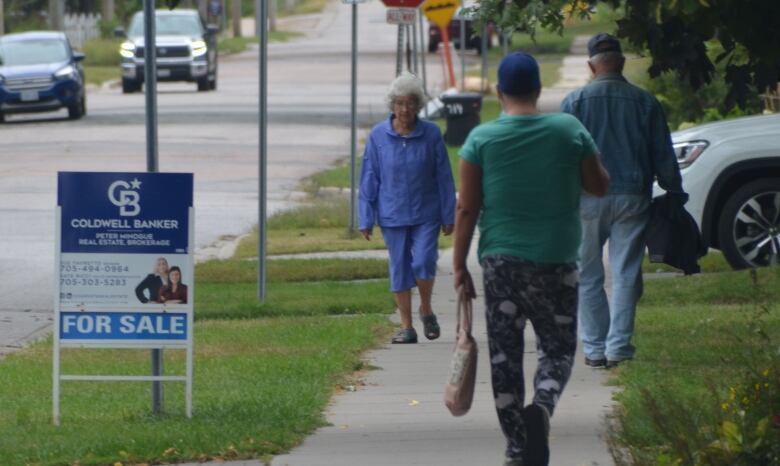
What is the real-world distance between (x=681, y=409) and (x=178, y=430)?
2.64 meters

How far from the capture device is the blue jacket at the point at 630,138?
937cm

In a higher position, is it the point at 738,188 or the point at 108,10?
the point at 738,188

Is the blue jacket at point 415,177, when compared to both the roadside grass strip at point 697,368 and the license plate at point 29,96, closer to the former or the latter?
the roadside grass strip at point 697,368

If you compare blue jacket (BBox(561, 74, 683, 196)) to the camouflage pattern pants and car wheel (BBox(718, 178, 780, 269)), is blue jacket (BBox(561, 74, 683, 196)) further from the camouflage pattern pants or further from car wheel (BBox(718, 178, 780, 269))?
car wheel (BBox(718, 178, 780, 269))

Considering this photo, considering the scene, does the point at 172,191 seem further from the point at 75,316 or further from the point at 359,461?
the point at 359,461

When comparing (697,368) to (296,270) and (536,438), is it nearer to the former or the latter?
(536,438)

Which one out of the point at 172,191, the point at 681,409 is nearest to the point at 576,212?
the point at 681,409

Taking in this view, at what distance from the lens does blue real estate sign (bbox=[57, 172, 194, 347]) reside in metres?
7.92

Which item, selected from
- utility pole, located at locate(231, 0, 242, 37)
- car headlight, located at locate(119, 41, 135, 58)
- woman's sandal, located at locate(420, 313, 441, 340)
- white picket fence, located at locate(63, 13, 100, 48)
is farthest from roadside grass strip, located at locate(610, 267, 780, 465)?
utility pole, located at locate(231, 0, 242, 37)

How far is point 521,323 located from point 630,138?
2875 mm

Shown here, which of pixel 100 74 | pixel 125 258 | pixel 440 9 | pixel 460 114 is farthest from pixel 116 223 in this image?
pixel 100 74

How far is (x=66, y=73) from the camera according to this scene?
3359cm

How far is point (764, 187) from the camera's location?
12.8m

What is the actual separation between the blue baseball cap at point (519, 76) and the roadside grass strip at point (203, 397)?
1.96 meters
